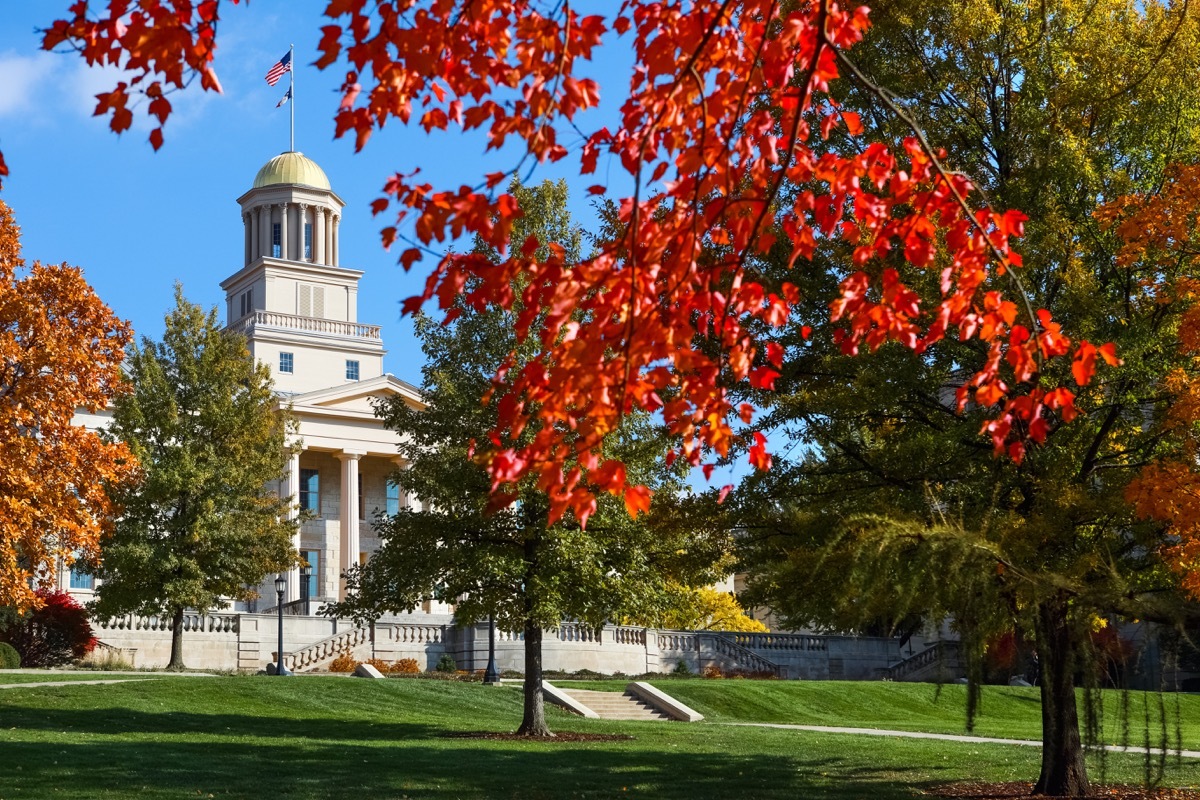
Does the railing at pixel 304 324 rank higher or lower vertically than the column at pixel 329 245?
lower

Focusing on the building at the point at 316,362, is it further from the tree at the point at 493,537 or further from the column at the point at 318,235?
the tree at the point at 493,537

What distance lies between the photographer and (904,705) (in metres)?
41.2

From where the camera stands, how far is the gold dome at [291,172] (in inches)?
3477

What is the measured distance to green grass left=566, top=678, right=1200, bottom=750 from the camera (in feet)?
116

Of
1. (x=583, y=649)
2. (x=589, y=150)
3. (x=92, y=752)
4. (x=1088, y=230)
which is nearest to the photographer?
(x=589, y=150)

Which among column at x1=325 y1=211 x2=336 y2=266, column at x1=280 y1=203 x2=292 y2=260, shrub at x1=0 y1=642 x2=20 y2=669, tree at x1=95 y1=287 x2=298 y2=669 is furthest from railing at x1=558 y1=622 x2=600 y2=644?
column at x1=280 y1=203 x2=292 y2=260

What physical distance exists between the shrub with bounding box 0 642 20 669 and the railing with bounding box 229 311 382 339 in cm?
3973

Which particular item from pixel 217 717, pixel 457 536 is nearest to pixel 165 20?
pixel 457 536

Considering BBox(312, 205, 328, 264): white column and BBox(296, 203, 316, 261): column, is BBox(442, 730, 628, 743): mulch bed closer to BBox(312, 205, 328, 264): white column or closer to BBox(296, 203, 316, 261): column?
BBox(312, 205, 328, 264): white column

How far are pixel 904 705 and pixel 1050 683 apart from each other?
102 feet

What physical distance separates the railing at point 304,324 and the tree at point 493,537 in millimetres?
53287

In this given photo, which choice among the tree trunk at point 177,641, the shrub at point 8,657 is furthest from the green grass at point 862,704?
the shrub at point 8,657

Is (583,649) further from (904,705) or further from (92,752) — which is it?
(92,752)

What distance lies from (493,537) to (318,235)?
6471cm
